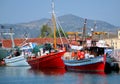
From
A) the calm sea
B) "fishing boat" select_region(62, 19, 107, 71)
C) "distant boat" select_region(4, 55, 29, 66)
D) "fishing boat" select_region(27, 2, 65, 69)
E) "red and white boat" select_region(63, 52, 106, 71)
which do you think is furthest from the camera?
"distant boat" select_region(4, 55, 29, 66)

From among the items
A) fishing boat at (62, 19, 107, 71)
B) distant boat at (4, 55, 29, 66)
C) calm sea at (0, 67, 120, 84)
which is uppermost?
fishing boat at (62, 19, 107, 71)

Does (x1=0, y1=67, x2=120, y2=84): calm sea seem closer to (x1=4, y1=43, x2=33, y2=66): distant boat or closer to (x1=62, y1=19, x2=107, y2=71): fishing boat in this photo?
(x1=62, y1=19, x2=107, y2=71): fishing boat

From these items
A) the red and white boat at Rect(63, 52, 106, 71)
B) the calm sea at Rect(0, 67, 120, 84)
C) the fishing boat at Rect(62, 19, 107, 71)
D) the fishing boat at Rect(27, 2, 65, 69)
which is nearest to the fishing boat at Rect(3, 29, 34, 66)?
the fishing boat at Rect(27, 2, 65, 69)

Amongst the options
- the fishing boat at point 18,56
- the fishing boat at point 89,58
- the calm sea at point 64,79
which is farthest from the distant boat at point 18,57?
the calm sea at point 64,79

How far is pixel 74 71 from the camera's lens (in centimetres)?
9169

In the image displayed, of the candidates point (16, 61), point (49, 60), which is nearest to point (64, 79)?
point (49, 60)

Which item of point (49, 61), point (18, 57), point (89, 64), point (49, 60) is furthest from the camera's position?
point (18, 57)

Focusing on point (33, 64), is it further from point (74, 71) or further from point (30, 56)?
point (74, 71)

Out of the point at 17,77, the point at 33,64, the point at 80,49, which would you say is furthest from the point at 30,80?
the point at 33,64

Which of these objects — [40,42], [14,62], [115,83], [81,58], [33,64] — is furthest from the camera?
[40,42]

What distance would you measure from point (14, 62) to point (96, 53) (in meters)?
26.7

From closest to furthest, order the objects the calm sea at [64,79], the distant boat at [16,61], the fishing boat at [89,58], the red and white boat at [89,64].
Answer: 1. the calm sea at [64,79]
2. the red and white boat at [89,64]
3. the fishing boat at [89,58]
4. the distant boat at [16,61]

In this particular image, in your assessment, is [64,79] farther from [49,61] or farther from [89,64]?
[49,61]

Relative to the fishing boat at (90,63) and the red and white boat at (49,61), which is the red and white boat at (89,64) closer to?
→ the fishing boat at (90,63)
